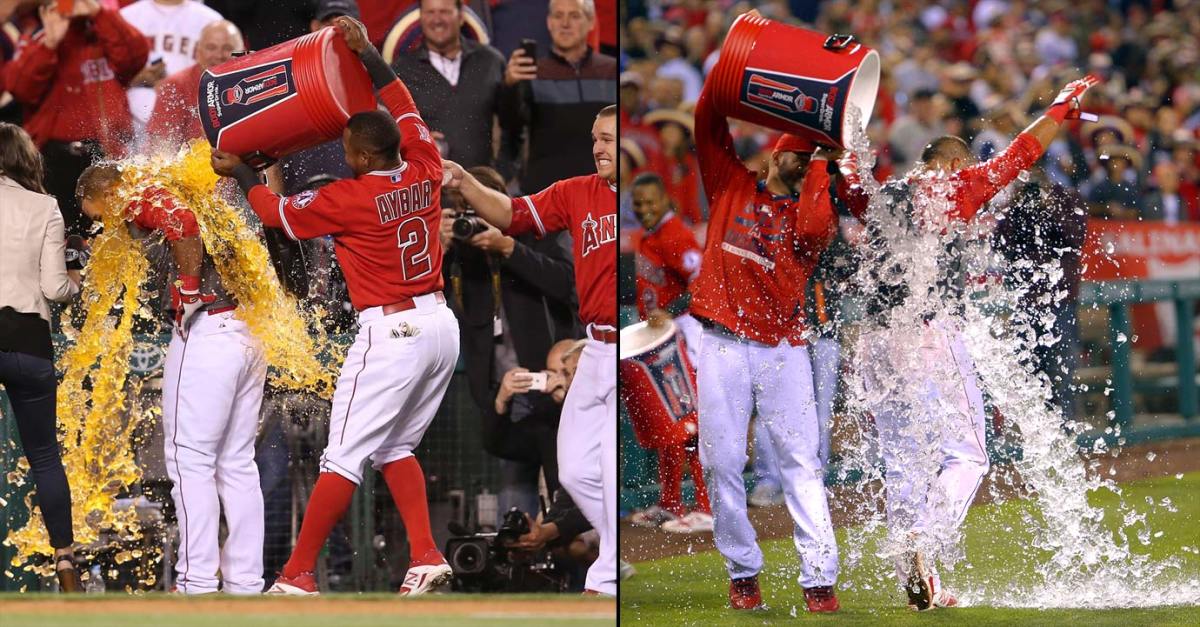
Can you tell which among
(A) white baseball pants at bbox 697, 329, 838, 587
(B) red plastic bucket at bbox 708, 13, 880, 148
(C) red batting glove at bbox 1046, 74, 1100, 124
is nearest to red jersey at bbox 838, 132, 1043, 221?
(C) red batting glove at bbox 1046, 74, 1100, 124

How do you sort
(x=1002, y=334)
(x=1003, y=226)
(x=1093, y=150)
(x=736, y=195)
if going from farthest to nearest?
(x=1093, y=150) < (x=1003, y=226) < (x=1002, y=334) < (x=736, y=195)

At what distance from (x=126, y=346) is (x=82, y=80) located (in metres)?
0.89

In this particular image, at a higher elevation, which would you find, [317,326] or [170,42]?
[170,42]

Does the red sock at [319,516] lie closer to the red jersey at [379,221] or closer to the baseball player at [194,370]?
the baseball player at [194,370]

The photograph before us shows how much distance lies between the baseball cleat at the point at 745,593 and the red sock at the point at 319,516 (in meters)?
1.29

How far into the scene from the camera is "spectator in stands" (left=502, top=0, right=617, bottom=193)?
16.5 feet

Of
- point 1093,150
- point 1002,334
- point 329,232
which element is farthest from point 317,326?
point 1093,150

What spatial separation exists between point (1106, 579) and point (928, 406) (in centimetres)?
90

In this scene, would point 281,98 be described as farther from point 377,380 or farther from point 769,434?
point 769,434

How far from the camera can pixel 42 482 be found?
4875mm

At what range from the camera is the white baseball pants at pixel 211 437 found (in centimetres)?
486

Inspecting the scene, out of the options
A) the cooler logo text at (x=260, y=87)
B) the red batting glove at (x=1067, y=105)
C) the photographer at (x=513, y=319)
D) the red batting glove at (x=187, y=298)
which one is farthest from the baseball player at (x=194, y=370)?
the red batting glove at (x=1067, y=105)

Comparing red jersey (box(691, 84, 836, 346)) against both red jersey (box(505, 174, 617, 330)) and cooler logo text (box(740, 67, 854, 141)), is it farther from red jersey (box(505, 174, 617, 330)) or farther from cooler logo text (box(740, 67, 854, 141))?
red jersey (box(505, 174, 617, 330))

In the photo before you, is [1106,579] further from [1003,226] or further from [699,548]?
[1003,226]
